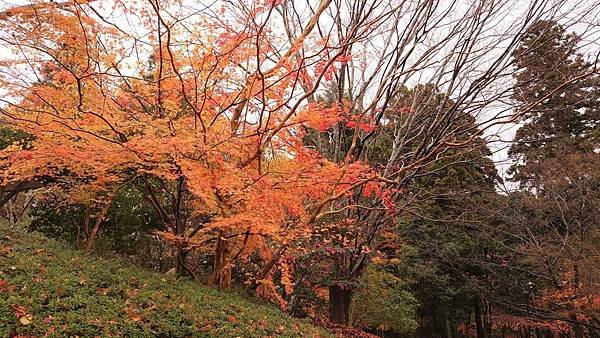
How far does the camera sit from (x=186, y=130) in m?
6.64

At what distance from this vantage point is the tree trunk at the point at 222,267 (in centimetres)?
937

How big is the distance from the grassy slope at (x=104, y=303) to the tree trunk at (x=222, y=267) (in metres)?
0.55

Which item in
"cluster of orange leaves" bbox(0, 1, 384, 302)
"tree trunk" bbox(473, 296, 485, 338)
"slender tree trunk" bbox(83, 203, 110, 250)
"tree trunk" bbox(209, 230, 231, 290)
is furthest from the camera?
"tree trunk" bbox(473, 296, 485, 338)

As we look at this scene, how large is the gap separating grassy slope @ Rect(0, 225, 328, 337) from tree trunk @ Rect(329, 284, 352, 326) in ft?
9.69

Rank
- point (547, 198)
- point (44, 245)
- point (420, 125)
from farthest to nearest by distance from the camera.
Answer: point (547, 198) < point (420, 125) < point (44, 245)

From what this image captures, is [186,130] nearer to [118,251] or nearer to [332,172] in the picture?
[332,172]

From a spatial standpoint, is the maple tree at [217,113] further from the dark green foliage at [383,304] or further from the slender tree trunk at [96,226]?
the dark green foliage at [383,304]

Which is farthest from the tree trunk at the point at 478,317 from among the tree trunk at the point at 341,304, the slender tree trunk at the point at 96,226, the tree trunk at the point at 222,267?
the slender tree trunk at the point at 96,226

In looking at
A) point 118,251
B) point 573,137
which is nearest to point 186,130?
point 118,251

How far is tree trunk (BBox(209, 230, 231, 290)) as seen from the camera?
30.7 feet

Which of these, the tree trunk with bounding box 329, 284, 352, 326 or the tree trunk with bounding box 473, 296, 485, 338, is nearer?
the tree trunk with bounding box 329, 284, 352, 326

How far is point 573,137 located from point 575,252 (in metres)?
8.45

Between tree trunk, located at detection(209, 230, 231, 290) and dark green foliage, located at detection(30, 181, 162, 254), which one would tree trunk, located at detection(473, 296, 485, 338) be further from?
dark green foliage, located at detection(30, 181, 162, 254)

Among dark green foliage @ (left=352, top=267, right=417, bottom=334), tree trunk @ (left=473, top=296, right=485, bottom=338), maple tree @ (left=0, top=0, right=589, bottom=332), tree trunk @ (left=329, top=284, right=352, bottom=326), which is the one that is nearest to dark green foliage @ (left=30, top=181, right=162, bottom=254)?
maple tree @ (left=0, top=0, right=589, bottom=332)
